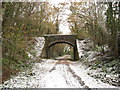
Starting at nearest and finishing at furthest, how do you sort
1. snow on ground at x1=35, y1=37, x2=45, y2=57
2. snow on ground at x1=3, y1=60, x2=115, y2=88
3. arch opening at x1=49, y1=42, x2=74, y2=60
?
snow on ground at x1=3, y1=60, x2=115, y2=88
snow on ground at x1=35, y1=37, x2=45, y2=57
arch opening at x1=49, y1=42, x2=74, y2=60

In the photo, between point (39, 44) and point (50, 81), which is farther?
point (39, 44)

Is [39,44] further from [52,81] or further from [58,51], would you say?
[58,51]

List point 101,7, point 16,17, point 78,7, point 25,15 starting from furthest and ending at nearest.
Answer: point 78,7 → point 101,7 → point 25,15 → point 16,17

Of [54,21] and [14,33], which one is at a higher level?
[54,21]

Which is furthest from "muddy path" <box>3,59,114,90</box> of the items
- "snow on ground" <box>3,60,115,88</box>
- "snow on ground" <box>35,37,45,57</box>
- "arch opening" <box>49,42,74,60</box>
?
"arch opening" <box>49,42,74,60</box>

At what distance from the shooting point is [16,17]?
9328mm

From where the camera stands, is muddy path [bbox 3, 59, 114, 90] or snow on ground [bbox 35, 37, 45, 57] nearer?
muddy path [bbox 3, 59, 114, 90]

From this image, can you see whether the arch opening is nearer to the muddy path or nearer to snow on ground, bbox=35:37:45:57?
snow on ground, bbox=35:37:45:57

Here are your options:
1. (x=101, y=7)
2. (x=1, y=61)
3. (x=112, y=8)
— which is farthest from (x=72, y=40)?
(x=1, y=61)

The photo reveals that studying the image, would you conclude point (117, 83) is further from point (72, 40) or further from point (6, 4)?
point (72, 40)

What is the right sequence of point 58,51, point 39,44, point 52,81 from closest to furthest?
point 52,81 → point 39,44 → point 58,51

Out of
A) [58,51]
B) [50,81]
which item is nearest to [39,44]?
[50,81]

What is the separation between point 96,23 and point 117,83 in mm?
7560

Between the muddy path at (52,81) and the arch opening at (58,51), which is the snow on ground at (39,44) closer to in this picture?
the arch opening at (58,51)
